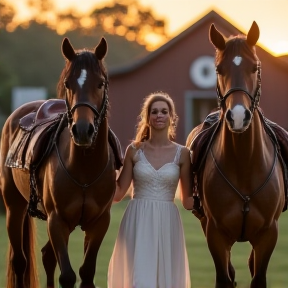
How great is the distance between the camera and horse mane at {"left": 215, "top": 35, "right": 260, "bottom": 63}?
717 cm

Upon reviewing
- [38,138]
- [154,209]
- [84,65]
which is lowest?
[154,209]

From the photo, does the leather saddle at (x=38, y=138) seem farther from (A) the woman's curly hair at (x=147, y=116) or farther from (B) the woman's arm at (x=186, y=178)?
(B) the woman's arm at (x=186, y=178)

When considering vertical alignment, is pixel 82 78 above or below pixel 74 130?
above

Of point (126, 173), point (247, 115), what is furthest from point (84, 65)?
point (247, 115)

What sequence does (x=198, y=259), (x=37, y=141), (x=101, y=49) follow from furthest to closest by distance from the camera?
1. (x=198, y=259)
2. (x=37, y=141)
3. (x=101, y=49)

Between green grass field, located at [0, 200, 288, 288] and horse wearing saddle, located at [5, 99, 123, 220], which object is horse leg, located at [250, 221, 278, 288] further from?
green grass field, located at [0, 200, 288, 288]

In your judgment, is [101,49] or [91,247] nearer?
[101,49]

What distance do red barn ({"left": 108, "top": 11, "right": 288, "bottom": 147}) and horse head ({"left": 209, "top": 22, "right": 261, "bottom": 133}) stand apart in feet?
79.5

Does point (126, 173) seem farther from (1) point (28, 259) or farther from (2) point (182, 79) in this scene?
(2) point (182, 79)

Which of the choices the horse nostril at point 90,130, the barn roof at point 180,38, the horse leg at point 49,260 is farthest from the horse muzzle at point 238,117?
the barn roof at point 180,38

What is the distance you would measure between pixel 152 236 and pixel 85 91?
1.38m

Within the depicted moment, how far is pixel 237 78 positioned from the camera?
23.0 ft

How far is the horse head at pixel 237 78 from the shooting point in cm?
682

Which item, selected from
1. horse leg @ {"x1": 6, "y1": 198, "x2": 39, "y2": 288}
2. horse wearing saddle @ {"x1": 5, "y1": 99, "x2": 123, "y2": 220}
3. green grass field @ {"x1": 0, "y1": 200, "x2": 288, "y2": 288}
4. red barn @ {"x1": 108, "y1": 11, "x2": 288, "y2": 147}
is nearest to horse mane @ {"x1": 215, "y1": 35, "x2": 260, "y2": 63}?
horse wearing saddle @ {"x1": 5, "y1": 99, "x2": 123, "y2": 220}
